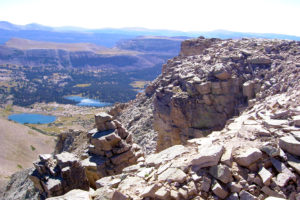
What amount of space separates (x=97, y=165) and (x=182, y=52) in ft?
109

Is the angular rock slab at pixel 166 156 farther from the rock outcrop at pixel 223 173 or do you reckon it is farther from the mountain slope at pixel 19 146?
the mountain slope at pixel 19 146

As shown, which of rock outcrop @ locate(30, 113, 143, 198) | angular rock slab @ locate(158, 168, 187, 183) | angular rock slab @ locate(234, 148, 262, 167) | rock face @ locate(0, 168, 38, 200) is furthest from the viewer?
rock face @ locate(0, 168, 38, 200)

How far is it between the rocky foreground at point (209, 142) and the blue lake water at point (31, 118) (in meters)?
115

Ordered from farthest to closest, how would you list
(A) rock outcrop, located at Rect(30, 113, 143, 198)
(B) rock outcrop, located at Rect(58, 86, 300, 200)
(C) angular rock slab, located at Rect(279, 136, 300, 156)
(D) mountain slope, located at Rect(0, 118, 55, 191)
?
(D) mountain slope, located at Rect(0, 118, 55, 191), (A) rock outcrop, located at Rect(30, 113, 143, 198), (C) angular rock slab, located at Rect(279, 136, 300, 156), (B) rock outcrop, located at Rect(58, 86, 300, 200)

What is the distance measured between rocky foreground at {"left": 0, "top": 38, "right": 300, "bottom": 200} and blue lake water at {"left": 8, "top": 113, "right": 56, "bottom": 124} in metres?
115

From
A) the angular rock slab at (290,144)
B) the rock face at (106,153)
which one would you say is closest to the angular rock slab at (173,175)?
the angular rock slab at (290,144)

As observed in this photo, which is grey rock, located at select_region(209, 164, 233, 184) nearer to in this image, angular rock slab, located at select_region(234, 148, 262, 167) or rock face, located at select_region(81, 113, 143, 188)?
→ angular rock slab, located at select_region(234, 148, 262, 167)

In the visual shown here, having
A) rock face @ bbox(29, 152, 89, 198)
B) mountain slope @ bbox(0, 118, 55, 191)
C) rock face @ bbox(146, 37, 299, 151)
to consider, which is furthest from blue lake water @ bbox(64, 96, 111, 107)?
rock face @ bbox(29, 152, 89, 198)

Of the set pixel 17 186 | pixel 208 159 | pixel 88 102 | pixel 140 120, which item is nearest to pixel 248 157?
pixel 208 159

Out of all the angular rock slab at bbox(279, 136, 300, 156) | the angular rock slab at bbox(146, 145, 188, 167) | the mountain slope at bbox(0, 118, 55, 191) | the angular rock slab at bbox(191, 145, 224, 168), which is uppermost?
the angular rock slab at bbox(279, 136, 300, 156)

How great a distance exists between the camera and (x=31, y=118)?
15225cm

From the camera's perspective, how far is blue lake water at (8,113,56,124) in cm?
14430

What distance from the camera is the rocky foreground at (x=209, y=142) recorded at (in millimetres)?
11188

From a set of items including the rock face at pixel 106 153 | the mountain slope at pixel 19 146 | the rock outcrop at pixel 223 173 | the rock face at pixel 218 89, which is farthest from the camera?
the mountain slope at pixel 19 146
